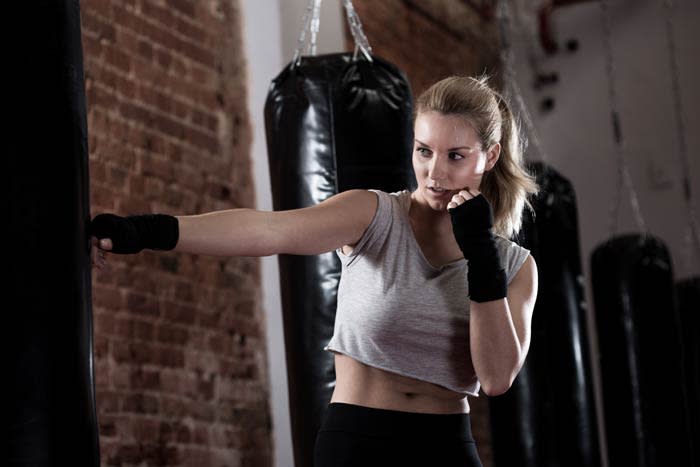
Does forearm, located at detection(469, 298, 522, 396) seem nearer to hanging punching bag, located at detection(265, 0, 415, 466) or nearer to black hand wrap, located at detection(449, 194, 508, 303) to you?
black hand wrap, located at detection(449, 194, 508, 303)

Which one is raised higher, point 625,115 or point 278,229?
point 625,115

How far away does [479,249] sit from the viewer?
1.72 m

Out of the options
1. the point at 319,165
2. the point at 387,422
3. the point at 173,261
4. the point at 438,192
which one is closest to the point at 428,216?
the point at 438,192

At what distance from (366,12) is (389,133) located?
2416 mm

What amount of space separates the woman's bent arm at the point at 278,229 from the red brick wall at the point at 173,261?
1449 millimetres

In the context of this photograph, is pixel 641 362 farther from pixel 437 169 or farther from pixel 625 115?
pixel 437 169

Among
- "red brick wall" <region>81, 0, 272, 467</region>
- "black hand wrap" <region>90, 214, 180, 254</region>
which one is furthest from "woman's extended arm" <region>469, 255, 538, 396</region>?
"red brick wall" <region>81, 0, 272, 467</region>

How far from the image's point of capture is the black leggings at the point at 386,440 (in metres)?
1.75

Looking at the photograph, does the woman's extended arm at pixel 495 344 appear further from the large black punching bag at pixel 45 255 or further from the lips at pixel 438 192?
the large black punching bag at pixel 45 255

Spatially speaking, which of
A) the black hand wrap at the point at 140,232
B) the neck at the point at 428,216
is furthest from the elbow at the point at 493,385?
the black hand wrap at the point at 140,232

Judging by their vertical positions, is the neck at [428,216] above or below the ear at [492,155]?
below

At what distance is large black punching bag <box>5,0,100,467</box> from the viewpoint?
1490 millimetres

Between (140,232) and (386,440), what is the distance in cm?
55

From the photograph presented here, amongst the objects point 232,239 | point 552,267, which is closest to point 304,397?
point 232,239
